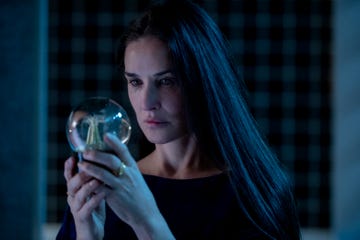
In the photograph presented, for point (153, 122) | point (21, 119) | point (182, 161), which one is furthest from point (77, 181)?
point (21, 119)

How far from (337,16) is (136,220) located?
263cm

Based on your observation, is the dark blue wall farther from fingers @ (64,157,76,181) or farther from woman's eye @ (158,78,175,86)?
fingers @ (64,157,76,181)

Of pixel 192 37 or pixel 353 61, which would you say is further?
pixel 353 61

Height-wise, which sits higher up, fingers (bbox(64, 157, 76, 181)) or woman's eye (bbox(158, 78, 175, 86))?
woman's eye (bbox(158, 78, 175, 86))

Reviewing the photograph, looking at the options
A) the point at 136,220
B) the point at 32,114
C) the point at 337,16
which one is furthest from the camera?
the point at 337,16

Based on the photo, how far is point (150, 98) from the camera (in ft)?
3.68

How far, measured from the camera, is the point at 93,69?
3664 millimetres

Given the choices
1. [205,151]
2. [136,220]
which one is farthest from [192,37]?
[136,220]

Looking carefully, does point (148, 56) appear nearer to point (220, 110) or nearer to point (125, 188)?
point (220, 110)

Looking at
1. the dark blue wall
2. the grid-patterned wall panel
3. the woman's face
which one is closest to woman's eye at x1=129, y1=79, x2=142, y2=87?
the woman's face

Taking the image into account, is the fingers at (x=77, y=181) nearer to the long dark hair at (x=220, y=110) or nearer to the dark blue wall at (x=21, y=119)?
the long dark hair at (x=220, y=110)

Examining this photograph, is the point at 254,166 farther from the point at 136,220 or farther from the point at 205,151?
the point at 136,220

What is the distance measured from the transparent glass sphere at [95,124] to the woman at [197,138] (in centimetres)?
14

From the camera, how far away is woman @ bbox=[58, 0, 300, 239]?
113 centimetres
